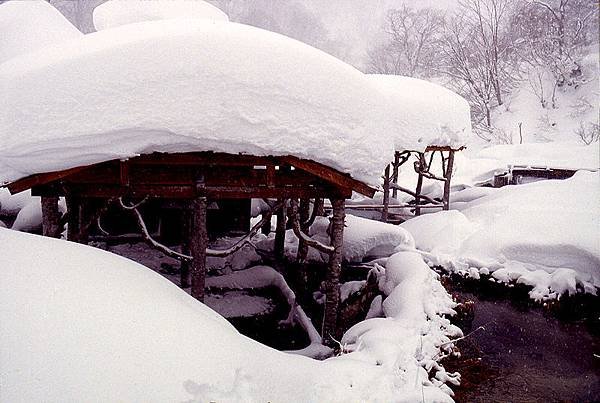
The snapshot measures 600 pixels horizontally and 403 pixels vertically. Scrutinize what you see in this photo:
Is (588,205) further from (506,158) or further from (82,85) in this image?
(82,85)

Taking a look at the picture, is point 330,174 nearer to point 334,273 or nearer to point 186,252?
point 334,273

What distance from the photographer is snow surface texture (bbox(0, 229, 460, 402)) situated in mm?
2500

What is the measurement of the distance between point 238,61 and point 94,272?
3062mm

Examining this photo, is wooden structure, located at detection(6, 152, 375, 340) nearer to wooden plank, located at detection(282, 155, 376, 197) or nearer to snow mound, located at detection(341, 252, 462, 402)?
wooden plank, located at detection(282, 155, 376, 197)

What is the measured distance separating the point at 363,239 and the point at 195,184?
16.8 ft

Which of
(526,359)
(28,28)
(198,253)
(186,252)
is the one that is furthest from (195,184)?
(28,28)

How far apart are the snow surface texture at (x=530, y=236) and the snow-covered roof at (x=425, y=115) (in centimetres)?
252

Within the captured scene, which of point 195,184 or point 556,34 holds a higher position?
point 556,34

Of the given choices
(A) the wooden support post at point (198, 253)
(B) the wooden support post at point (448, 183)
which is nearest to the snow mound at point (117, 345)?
(A) the wooden support post at point (198, 253)

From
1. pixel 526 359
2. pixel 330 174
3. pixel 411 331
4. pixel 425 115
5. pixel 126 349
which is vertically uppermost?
pixel 425 115

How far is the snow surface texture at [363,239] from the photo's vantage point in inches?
386

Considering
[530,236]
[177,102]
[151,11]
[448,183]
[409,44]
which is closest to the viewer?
[177,102]

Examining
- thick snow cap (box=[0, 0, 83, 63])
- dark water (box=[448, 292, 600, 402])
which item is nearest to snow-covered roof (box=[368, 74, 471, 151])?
dark water (box=[448, 292, 600, 402])

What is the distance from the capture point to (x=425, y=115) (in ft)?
41.3
